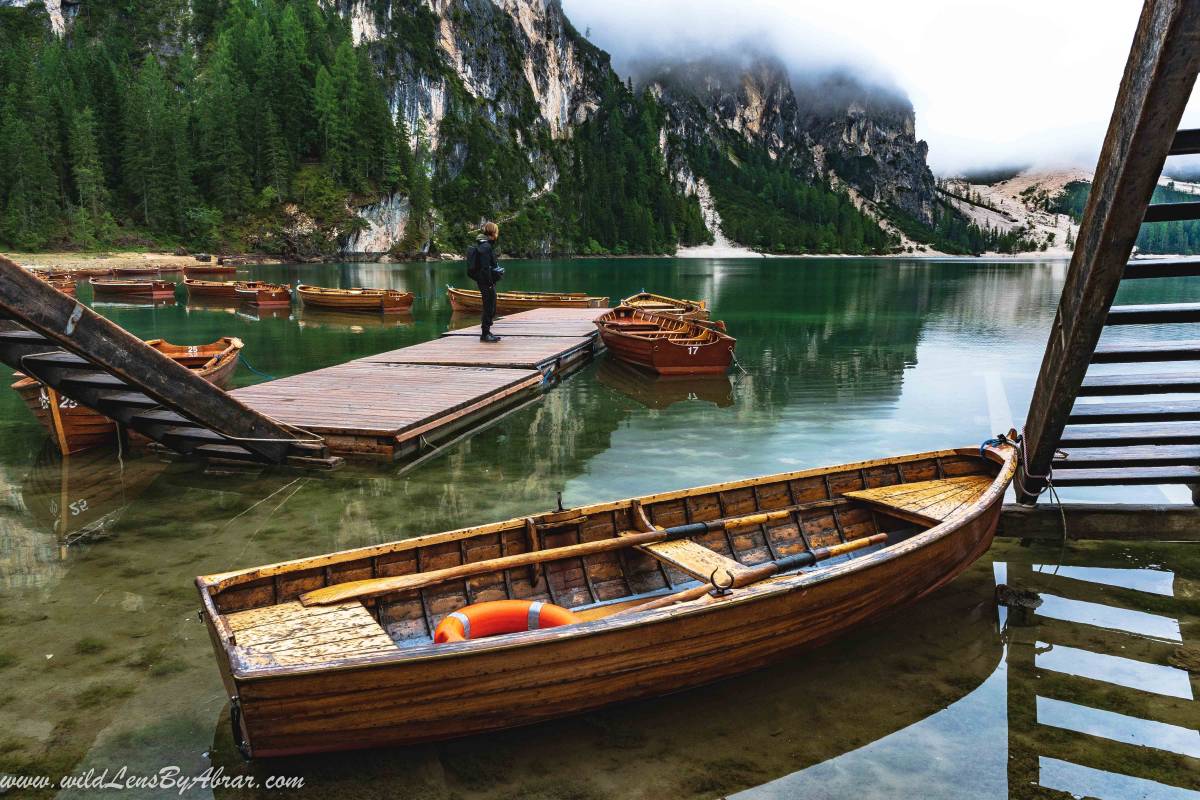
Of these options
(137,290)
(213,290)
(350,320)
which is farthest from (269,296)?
(137,290)

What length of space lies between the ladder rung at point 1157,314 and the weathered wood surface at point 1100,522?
3354 mm

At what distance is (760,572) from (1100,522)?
6.09m

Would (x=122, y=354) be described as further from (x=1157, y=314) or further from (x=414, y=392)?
(x=1157, y=314)

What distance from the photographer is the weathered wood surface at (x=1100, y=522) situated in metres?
9.93

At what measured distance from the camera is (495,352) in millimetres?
22203

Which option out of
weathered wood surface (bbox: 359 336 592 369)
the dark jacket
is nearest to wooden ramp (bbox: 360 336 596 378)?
weathered wood surface (bbox: 359 336 592 369)

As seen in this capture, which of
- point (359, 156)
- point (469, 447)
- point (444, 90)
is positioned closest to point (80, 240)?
point (359, 156)

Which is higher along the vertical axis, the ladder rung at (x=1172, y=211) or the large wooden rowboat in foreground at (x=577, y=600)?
the ladder rung at (x=1172, y=211)

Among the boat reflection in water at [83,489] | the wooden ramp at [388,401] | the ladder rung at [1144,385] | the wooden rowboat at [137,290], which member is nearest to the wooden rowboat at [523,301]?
the wooden ramp at [388,401]

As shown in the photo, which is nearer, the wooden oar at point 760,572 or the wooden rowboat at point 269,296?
the wooden oar at point 760,572

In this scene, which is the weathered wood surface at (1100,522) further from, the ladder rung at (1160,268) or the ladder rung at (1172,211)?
the ladder rung at (1172,211)

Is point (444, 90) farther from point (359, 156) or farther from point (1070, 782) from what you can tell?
point (1070, 782)

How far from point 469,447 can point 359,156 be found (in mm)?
120185

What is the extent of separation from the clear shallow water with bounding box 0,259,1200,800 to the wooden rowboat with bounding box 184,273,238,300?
3266cm
